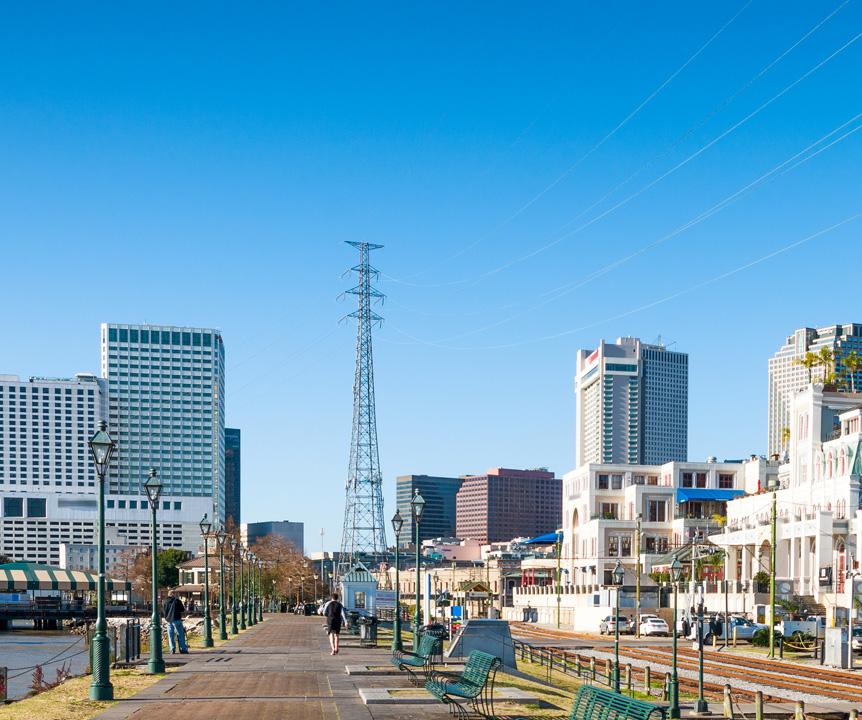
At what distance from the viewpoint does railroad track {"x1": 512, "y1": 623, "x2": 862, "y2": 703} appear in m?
36.0

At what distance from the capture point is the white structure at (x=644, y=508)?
11119 centimetres

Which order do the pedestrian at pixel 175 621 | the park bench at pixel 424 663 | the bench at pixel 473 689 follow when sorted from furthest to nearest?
the pedestrian at pixel 175 621 → the park bench at pixel 424 663 → the bench at pixel 473 689

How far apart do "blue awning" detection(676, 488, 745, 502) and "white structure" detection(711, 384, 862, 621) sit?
670 inches

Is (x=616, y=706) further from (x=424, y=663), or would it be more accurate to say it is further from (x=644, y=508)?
(x=644, y=508)

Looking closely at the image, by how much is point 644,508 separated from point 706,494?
572 cm

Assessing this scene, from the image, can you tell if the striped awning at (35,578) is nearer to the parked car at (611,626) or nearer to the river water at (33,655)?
the river water at (33,655)

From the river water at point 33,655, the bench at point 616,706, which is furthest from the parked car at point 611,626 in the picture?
the bench at point 616,706

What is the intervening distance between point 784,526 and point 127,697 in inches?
2559

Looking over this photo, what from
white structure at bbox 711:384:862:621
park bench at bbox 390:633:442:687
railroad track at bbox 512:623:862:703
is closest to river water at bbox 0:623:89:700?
park bench at bbox 390:633:442:687

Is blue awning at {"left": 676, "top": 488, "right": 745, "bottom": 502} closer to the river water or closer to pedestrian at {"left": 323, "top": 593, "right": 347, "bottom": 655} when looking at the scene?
the river water

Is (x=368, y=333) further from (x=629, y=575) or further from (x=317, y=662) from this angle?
(x=317, y=662)

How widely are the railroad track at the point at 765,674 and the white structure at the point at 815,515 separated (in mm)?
17426

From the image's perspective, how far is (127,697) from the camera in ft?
82.2

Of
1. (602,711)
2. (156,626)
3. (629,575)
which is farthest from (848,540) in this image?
(602,711)
